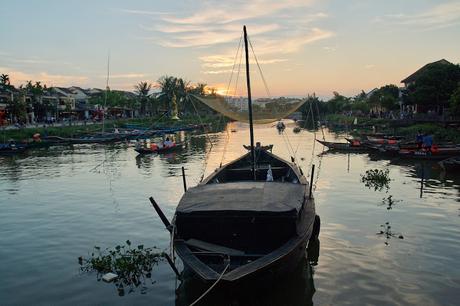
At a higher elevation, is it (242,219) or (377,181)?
(242,219)

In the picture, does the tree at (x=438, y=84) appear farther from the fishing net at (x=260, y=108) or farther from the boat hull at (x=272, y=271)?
the boat hull at (x=272, y=271)

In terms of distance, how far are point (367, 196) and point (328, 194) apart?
5.86ft

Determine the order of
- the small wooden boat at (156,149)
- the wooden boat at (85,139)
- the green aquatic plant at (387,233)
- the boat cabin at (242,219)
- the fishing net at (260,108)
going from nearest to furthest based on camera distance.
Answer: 1. the boat cabin at (242,219)
2. the green aquatic plant at (387,233)
3. the fishing net at (260,108)
4. the small wooden boat at (156,149)
5. the wooden boat at (85,139)

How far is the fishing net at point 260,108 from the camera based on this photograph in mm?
20844

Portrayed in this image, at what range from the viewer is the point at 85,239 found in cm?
1372

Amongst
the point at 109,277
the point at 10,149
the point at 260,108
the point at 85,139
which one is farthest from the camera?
the point at 85,139

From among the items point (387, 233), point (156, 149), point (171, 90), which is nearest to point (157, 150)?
point (156, 149)

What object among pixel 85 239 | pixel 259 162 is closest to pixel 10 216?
pixel 85 239

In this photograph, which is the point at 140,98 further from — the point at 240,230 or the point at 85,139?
the point at 240,230

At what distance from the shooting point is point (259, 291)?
27.4 feet

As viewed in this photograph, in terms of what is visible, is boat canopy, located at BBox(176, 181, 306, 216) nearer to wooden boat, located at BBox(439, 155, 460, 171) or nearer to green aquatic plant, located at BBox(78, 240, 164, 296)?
green aquatic plant, located at BBox(78, 240, 164, 296)

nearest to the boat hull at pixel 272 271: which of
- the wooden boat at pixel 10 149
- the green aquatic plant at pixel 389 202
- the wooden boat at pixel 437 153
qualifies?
the green aquatic plant at pixel 389 202

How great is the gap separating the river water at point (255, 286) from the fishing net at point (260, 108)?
14.6 ft

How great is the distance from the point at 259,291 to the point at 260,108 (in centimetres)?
1817
